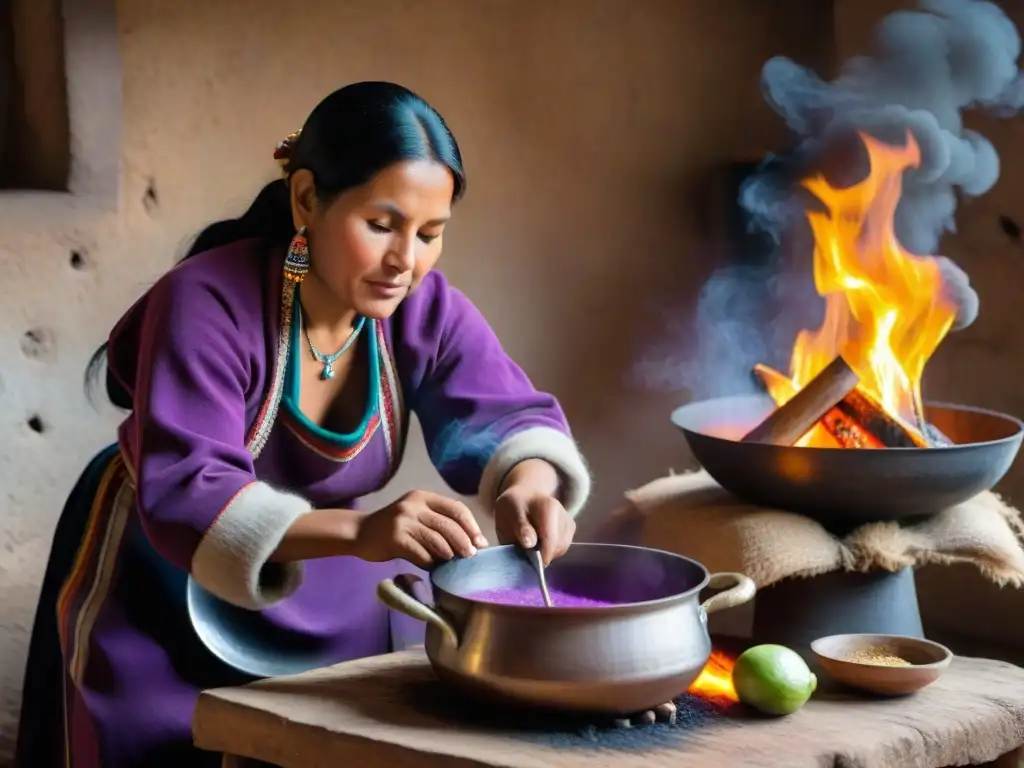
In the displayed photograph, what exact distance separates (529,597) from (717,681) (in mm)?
266

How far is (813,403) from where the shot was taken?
7.22 feet

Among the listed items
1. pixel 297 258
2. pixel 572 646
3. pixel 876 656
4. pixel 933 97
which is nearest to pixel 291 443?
pixel 297 258

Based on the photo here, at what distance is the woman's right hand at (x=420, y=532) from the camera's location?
4.77 ft

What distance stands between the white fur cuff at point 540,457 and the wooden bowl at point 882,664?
15.3 inches

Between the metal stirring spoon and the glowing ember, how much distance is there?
0.63 ft

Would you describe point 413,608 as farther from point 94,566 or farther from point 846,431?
point 846,431

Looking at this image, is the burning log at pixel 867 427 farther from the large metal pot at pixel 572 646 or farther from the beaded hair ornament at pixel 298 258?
the beaded hair ornament at pixel 298 258

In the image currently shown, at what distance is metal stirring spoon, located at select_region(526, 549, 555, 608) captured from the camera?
1.48 metres

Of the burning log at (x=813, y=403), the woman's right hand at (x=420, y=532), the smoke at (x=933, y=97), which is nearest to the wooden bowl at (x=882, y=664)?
the woman's right hand at (x=420, y=532)

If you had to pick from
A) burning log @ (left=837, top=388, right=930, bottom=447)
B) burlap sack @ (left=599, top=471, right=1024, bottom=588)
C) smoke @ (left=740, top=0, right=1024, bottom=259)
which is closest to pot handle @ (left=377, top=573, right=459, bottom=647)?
burlap sack @ (left=599, top=471, right=1024, bottom=588)

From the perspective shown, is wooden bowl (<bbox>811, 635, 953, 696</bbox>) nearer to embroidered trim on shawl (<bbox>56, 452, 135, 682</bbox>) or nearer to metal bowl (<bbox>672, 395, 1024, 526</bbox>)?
metal bowl (<bbox>672, 395, 1024, 526</bbox>)

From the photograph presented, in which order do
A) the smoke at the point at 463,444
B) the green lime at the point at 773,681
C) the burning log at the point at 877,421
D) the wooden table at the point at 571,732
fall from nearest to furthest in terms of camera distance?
the wooden table at the point at 571,732 < the green lime at the point at 773,681 < the smoke at the point at 463,444 < the burning log at the point at 877,421

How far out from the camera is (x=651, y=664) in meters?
1.36

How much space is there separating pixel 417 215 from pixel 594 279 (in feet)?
5.41
